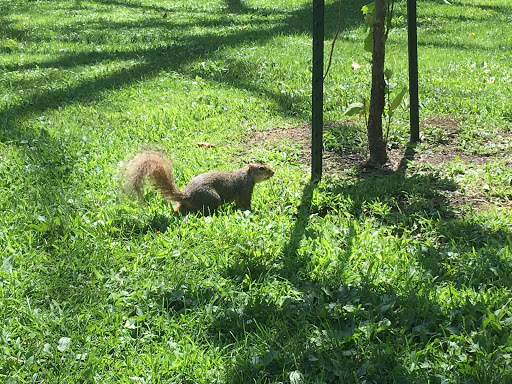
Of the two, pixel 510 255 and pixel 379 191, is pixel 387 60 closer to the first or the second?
pixel 379 191

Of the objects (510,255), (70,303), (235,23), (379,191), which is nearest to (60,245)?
(70,303)

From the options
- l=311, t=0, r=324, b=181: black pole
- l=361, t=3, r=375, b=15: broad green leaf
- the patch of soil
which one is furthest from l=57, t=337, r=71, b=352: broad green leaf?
l=361, t=3, r=375, b=15: broad green leaf

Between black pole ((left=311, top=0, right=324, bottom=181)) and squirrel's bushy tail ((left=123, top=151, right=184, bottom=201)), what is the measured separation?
1175 millimetres

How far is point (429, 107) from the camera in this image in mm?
5820

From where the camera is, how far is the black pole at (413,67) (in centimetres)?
471

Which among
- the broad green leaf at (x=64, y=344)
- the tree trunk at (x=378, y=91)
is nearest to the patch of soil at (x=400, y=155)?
the tree trunk at (x=378, y=91)

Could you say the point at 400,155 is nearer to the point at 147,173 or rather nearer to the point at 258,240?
the point at 258,240

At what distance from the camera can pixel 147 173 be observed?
3.57 m

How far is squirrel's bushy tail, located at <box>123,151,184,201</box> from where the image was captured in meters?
3.58

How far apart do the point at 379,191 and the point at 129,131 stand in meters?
2.78

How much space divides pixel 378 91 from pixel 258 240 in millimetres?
1778

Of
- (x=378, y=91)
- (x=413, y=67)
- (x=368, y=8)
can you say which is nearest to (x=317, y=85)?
(x=378, y=91)

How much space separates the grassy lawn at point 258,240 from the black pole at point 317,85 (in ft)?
0.68

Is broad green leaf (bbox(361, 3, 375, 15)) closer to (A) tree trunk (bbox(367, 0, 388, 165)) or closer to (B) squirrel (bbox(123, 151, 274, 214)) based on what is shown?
(A) tree trunk (bbox(367, 0, 388, 165))
